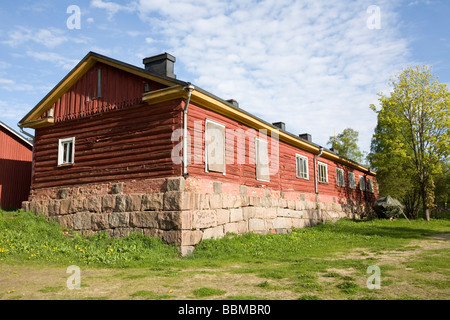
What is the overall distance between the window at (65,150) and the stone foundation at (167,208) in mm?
1247

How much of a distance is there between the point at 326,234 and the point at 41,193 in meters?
12.9

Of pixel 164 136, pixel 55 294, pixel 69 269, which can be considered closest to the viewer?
pixel 55 294

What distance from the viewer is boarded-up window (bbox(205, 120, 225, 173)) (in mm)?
12844

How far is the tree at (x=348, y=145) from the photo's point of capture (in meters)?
48.0

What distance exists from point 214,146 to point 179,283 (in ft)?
22.5

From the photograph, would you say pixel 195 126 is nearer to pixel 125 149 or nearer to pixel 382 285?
pixel 125 149

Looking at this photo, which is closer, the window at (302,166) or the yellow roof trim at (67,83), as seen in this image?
the yellow roof trim at (67,83)

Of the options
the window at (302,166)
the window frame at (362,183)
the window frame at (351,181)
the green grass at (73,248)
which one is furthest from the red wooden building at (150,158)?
the window frame at (362,183)

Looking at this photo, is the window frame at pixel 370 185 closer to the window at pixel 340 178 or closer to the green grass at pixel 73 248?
the window at pixel 340 178

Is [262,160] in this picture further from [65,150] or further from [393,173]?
[393,173]

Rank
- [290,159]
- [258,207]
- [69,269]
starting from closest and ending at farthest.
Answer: [69,269] < [258,207] < [290,159]

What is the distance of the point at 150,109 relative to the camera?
12742 mm

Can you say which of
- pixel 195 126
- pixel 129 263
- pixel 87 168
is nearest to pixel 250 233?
pixel 195 126

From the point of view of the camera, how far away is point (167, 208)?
1131 centimetres
